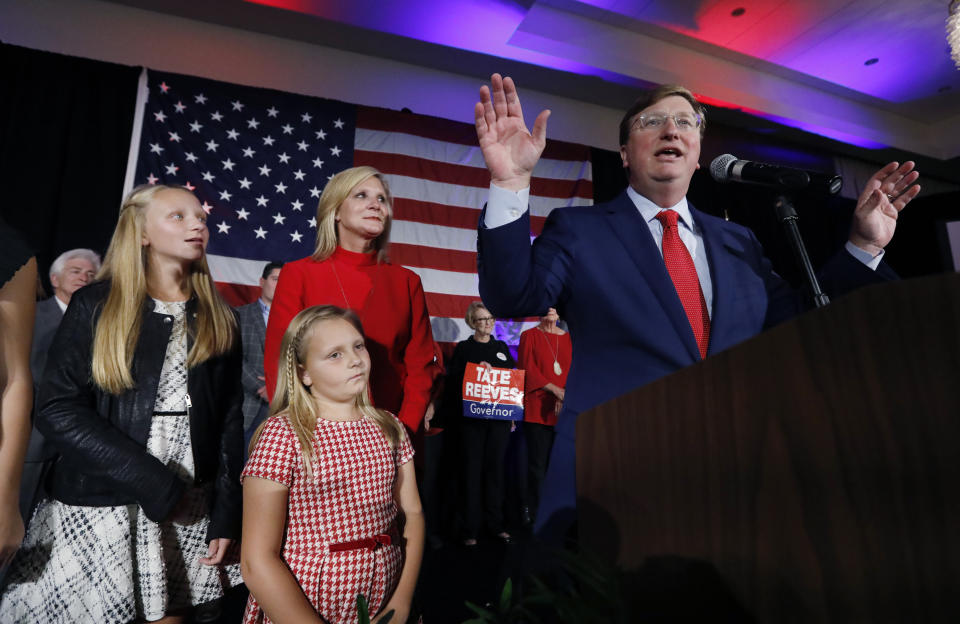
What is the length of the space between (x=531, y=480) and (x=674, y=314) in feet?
12.4

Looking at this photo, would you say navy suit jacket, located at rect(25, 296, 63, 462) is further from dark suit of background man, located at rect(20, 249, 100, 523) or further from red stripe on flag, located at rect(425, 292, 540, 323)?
red stripe on flag, located at rect(425, 292, 540, 323)

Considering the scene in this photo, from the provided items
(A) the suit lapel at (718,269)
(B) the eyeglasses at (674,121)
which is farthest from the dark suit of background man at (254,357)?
(A) the suit lapel at (718,269)

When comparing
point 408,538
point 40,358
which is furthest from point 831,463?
point 40,358

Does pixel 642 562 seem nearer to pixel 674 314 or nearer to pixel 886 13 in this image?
pixel 674 314

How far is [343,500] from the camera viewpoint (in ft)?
4.88

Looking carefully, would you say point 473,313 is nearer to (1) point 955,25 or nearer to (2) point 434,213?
(2) point 434,213

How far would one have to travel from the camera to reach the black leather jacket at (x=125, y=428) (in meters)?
1.48

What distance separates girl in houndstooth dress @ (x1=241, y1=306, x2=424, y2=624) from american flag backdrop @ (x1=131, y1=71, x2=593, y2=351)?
3115mm

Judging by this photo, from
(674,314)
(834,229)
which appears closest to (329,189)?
(674,314)

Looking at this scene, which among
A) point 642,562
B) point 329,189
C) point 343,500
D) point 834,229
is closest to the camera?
point 642,562

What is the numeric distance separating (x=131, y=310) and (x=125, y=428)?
0.33 metres

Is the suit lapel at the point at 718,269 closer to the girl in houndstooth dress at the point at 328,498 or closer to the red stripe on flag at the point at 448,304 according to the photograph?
the girl in houndstooth dress at the point at 328,498

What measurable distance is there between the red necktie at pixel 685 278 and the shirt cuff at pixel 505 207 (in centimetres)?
37

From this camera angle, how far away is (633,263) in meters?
1.20
